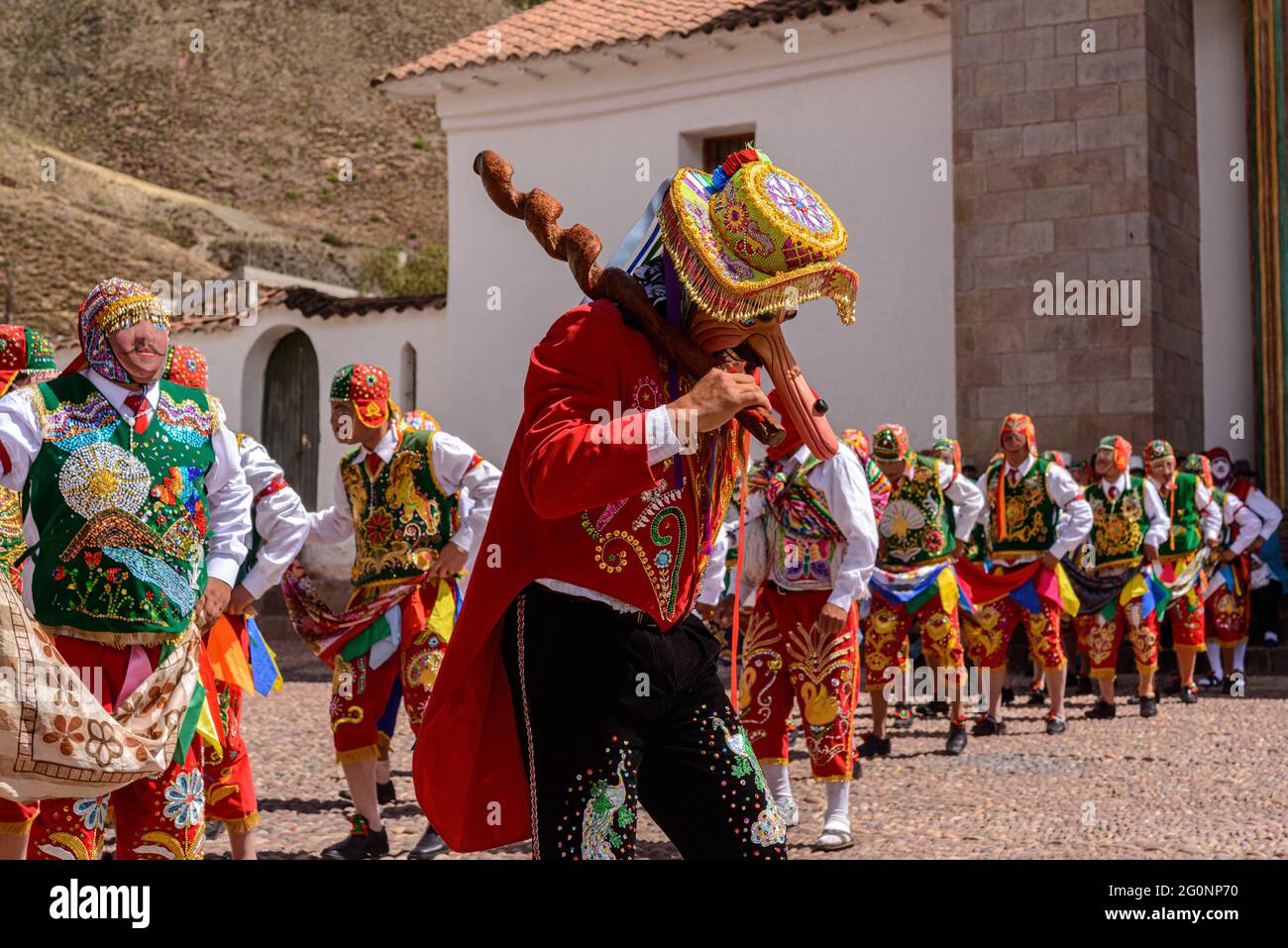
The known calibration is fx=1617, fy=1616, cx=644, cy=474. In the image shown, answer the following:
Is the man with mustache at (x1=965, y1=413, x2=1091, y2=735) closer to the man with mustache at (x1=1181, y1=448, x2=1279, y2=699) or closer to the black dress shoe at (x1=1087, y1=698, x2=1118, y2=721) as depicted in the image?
the black dress shoe at (x1=1087, y1=698, x2=1118, y2=721)

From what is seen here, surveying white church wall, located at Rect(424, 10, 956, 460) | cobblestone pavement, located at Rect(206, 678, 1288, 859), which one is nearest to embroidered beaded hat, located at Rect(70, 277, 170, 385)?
cobblestone pavement, located at Rect(206, 678, 1288, 859)

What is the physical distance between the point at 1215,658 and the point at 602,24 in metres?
9.42

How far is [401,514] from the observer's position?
276 inches

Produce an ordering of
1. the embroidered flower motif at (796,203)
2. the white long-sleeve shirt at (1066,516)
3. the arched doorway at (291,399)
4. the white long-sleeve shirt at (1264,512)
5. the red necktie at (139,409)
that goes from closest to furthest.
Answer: the embroidered flower motif at (796,203) < the red necktie at (139,409) < the white long-sleeve shirt at (1066,516) < the white long-sleeve shirt at (1264,512) < the arched doorway at (291,399)

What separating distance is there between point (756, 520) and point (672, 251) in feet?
13.8

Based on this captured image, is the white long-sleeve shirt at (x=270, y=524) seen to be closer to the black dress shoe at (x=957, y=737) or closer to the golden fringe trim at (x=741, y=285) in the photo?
the golden fringe trim at (x=741, y=285)

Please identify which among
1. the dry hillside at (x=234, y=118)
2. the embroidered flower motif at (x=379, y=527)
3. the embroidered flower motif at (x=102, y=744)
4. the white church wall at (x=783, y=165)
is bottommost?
the embroidered flower motif at (x=102, y=744)

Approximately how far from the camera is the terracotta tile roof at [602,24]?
1611 centimetres

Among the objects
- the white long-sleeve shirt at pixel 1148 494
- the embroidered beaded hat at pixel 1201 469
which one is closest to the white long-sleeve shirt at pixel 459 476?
the white long-sleeve shirt at pixel 1148 494

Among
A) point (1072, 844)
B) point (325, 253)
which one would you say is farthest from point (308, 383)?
point (325, 253)

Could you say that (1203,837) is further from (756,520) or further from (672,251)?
(672,251)

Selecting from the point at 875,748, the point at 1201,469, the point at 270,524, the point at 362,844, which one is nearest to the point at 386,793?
the point at 362,844

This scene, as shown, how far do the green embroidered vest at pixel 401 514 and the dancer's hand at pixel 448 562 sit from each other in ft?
0.12

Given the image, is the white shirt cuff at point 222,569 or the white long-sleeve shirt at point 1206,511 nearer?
the white shirt cuff at point 222,569
